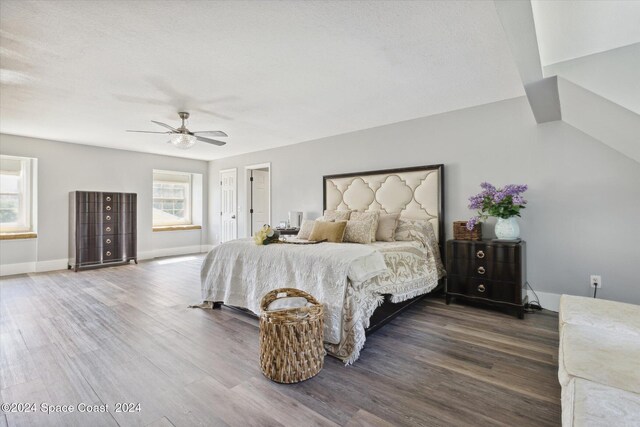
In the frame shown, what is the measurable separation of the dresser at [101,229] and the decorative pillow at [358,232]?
492 centimetres

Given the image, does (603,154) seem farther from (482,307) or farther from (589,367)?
(589,367)

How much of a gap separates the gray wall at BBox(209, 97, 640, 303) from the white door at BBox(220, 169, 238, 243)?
4028 mm

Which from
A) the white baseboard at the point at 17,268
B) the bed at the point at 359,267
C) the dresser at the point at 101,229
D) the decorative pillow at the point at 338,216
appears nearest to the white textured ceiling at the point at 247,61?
the bed at the point at 359,267

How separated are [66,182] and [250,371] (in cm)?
597

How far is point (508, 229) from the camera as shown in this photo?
3.15 meters

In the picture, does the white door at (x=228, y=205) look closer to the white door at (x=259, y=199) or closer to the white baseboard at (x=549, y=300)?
the white door at (x=259, y=199)

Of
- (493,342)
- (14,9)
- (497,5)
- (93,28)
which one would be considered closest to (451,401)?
(493,342)

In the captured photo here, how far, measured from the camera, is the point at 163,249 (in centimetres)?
710

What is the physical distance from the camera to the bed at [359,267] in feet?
7.20

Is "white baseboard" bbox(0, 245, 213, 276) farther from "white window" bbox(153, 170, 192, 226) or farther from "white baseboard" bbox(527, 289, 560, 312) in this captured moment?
"white baseboard" bbox(527, 289, 560, 312)

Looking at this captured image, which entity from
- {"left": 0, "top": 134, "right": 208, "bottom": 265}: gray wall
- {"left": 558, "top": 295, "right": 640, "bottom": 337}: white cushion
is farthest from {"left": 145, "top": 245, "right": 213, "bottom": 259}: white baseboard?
{"left": 558, "top": 295, "right": 640, "bottom": 337}: white cushion

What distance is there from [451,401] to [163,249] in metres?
7.08

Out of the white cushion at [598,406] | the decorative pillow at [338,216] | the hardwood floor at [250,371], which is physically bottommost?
the hardwood floor at [250,371]

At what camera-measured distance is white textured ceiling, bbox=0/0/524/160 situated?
198 centimetres
